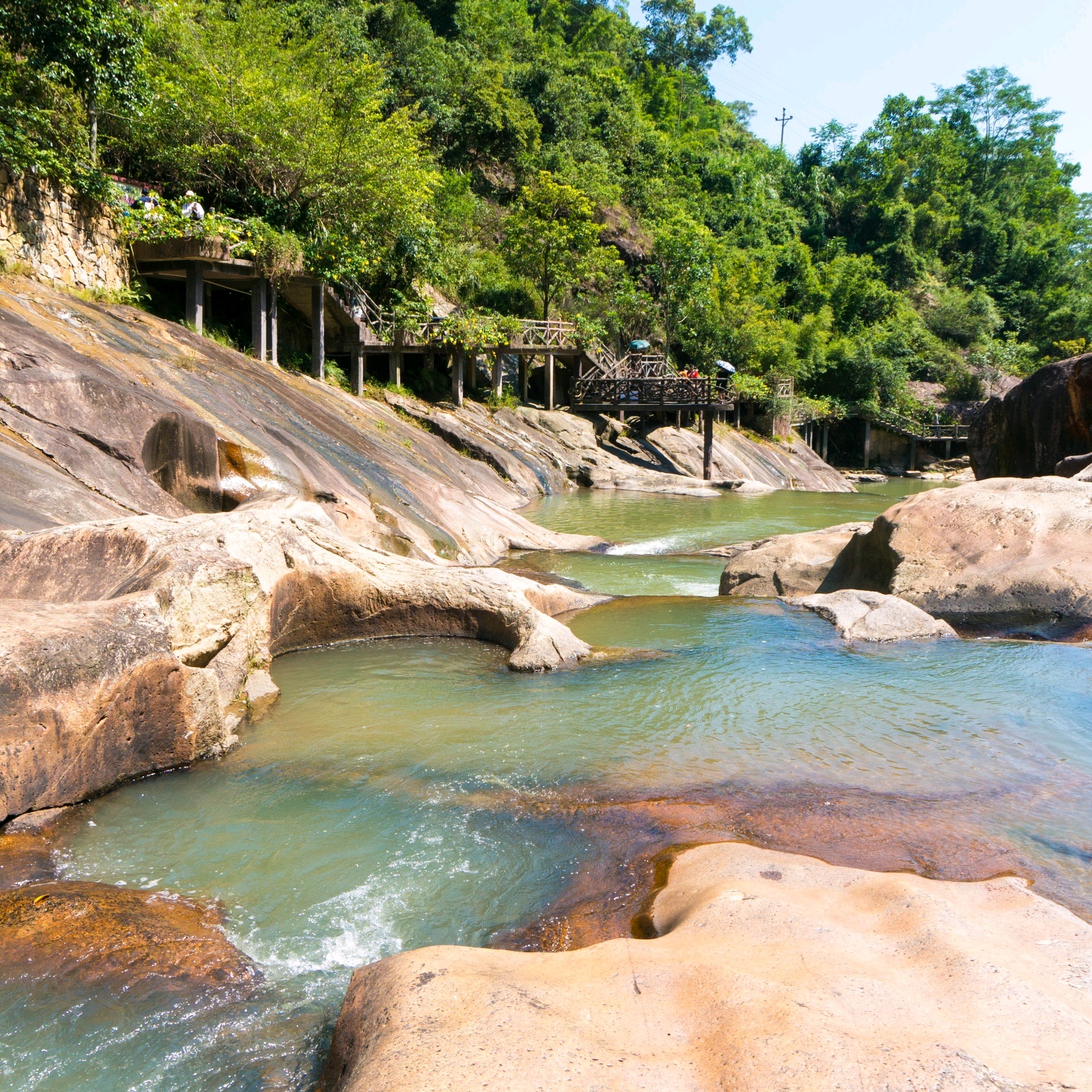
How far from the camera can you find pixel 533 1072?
98.8 inches

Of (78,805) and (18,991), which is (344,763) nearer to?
(78,805)

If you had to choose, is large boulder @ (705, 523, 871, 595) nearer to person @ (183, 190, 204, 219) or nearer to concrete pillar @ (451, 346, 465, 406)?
person @ (183, 190, 204, 219)

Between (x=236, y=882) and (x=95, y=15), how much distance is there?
17.1m

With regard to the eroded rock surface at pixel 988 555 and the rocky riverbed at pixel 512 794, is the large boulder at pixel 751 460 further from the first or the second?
the rocky riverbed at pixel 512 794

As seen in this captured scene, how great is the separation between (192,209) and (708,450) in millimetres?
19863

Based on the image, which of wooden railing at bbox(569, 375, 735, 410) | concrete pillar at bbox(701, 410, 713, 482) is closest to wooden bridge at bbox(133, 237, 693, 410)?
wooden railing at bbox(569, 375, 735, 410)

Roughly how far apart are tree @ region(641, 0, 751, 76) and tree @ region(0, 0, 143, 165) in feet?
214

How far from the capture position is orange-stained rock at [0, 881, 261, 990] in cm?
363

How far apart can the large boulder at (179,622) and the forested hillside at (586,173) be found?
11.2 meters

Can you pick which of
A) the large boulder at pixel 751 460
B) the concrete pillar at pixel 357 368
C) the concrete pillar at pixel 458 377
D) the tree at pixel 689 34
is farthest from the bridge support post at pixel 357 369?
the tree at pixel 689 34

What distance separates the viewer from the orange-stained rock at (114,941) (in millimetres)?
3629

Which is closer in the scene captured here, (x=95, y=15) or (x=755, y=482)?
(x=95, y=15)

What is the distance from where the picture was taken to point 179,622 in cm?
608

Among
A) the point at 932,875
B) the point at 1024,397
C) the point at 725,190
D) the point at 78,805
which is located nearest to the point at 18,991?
the point at 78,805
